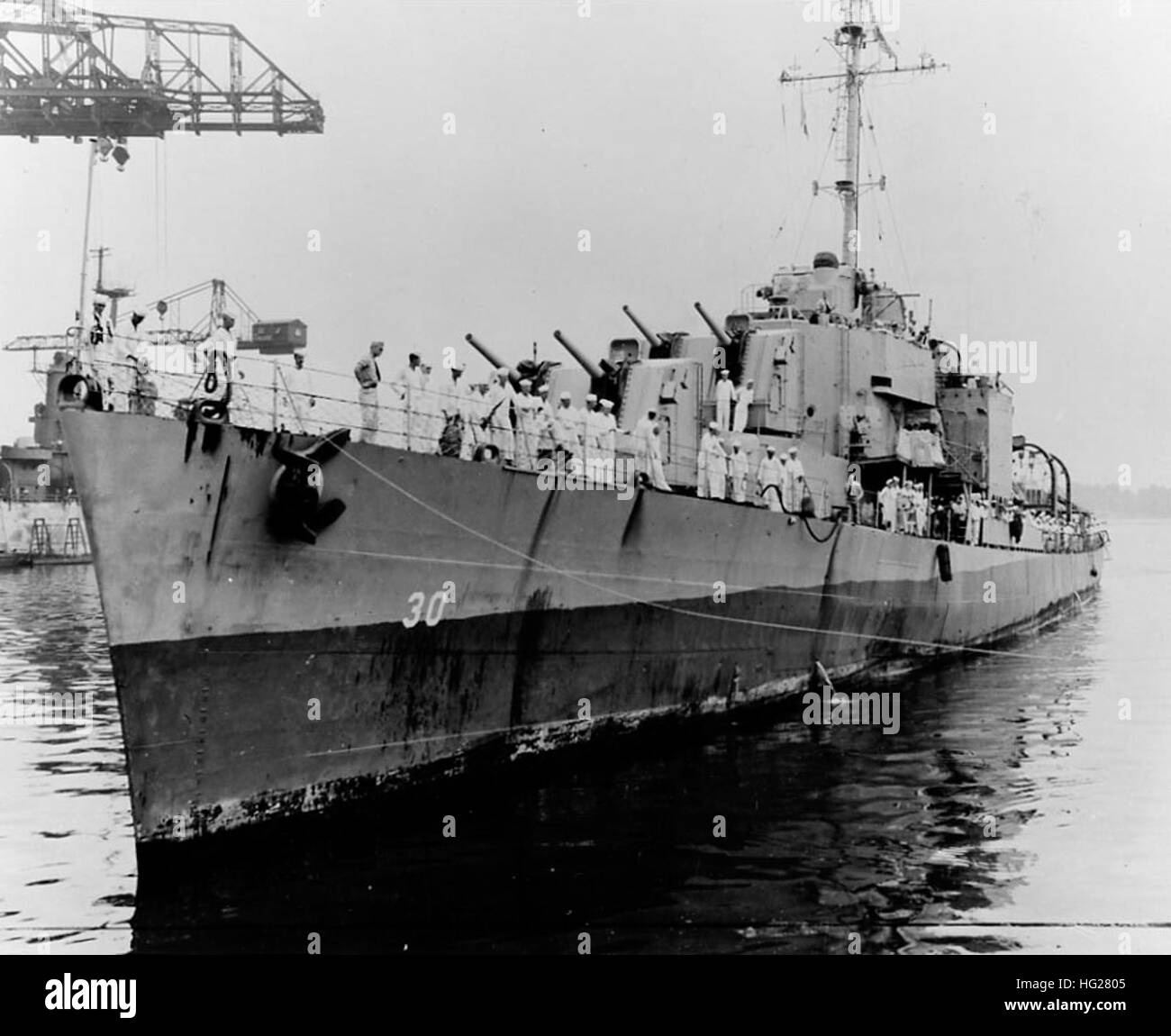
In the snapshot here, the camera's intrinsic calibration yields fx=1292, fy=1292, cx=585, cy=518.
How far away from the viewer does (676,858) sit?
9375mm

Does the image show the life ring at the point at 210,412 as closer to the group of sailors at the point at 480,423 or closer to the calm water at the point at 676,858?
the group of sailors at the point at 480,423

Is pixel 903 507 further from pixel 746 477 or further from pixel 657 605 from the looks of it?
pixel 657 605

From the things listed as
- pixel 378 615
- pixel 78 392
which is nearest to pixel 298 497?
pixel 378 615

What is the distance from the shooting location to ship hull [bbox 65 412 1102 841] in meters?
8.98

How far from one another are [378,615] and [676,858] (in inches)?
121

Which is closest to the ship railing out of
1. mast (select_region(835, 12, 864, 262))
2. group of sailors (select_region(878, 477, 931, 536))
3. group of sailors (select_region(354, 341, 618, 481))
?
group of sailors (select_region(354, 341, 618, 481))

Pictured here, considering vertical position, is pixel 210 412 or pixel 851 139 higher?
pixel 851 139

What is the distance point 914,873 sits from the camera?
30.2ft

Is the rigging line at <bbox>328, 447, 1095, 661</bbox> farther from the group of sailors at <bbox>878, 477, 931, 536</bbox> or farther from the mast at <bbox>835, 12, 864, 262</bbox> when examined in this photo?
the mast at <bbox>835, 12, 864, 262</bbox>

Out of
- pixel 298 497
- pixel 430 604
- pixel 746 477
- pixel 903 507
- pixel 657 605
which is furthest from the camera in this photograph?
pixel 903 507

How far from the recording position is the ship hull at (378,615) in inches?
354
